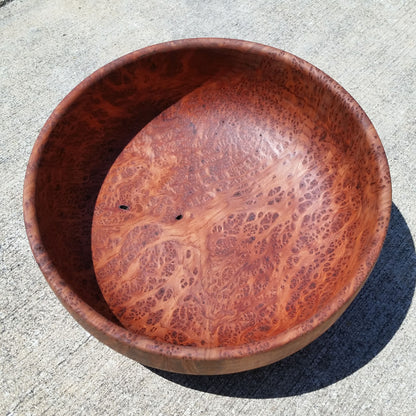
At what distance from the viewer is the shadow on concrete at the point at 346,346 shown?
1.43m

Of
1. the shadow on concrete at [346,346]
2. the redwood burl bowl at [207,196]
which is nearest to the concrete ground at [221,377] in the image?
the shadow on concrete at [346,346]

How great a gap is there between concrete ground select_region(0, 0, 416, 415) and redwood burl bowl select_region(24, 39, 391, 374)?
0.88ft

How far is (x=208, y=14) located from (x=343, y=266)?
1.54m

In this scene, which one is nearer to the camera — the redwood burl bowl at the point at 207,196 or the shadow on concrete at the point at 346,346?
the redwood burl bowl at the point at 207,196

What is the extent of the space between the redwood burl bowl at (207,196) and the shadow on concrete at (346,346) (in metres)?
0.25

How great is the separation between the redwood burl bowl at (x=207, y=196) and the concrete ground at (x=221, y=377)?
0.88ft

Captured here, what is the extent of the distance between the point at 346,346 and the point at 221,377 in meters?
0.39

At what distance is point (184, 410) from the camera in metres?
1.40

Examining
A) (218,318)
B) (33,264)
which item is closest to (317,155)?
(218,318)

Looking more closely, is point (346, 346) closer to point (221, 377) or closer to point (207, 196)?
point (221, 377)

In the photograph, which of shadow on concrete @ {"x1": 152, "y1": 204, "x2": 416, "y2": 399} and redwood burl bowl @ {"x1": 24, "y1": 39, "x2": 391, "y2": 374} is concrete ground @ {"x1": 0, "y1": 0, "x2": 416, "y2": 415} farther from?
redwood burl bowl @ {"x1": 24, "y1": 39, "x2": 391, "y2": 374}

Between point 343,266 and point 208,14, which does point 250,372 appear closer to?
point 343,266

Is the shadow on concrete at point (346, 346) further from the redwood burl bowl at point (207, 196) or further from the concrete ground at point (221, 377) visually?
the redwood burl bowl at point (207, 196)

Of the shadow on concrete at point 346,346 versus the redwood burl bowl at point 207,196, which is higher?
the redwood burl bowl at point 207,196
